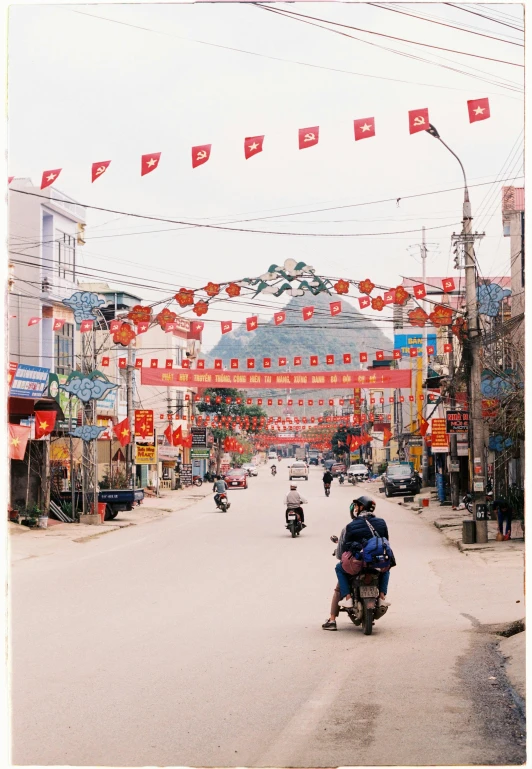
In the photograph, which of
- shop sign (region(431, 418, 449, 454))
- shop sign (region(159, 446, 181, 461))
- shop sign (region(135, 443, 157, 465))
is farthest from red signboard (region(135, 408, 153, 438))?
shop sign (region(159, 446, 181, 461))

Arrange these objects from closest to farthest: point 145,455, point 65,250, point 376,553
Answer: point 376,553
point 65,250
point 145,455

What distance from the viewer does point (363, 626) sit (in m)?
12.4

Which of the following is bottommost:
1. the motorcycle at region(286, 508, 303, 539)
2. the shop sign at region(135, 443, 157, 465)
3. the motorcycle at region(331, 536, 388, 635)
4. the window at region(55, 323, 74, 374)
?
the motorcycle at region(286, 508, 303, 539)

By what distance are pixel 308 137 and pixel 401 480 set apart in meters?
41.1

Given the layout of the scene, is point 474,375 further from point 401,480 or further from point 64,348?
point 401,480

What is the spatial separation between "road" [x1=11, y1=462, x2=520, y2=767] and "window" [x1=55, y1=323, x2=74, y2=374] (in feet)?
74.4

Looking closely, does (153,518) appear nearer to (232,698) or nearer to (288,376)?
(288,376)

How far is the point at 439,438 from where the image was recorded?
138 feet

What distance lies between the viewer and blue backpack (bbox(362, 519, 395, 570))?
12.0 meters

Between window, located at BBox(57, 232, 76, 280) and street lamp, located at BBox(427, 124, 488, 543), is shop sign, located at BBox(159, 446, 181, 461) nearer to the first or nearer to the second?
window, located at BBox(57, 232, 76, 280)

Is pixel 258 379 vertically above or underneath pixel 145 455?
above

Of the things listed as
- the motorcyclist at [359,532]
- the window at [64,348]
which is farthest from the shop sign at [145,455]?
the motorcyclist at [359,532]

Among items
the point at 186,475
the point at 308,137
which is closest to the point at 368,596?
the point at 308,137

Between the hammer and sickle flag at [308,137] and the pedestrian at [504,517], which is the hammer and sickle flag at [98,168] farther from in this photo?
the pedestrian at [504,517]
